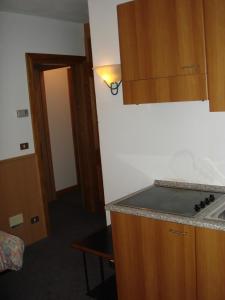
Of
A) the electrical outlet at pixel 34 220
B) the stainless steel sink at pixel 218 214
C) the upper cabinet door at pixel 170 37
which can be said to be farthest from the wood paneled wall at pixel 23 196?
the stainless steel sink at pixel 218 214

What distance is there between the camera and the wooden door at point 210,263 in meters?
1.94

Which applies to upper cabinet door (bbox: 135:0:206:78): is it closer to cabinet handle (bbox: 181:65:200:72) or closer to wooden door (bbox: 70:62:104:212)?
cabinet handle (bbox: 181:65:200:72)

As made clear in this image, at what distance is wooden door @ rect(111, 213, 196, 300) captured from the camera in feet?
6.88

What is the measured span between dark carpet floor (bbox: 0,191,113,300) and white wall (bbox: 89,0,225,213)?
82 centimetres

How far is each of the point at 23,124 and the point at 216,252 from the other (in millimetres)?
2625

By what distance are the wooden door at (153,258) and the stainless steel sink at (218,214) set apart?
14cm

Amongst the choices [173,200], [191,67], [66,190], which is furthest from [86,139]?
[191,67]

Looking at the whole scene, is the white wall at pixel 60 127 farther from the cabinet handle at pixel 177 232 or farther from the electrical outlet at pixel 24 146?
the cabinet handle at pixel 177 232

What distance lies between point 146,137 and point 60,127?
3.39 metres

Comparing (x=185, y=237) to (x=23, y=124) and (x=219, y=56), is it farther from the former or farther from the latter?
(x=23, y=124)

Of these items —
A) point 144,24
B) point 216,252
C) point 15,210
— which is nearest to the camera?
point 216,252

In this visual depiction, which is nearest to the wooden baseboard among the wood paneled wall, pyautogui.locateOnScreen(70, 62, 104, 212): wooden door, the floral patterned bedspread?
pyautogui.locateOnScreen(70, 62, 104, 212): wooden door

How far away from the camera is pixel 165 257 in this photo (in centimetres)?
220

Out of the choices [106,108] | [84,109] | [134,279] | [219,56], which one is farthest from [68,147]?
[219,56]
